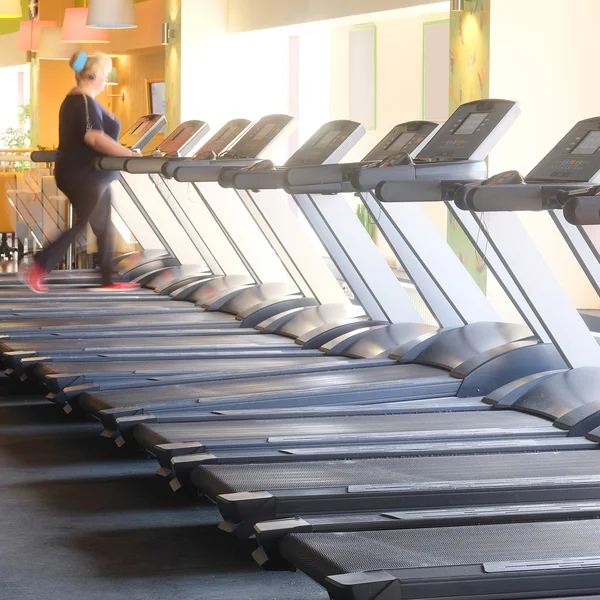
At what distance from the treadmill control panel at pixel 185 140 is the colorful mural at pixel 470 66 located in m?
1.64

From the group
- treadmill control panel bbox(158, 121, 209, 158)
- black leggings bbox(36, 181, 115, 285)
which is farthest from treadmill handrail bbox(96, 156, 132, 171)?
treadmill control panel bbox(158, 121, 209, 158)

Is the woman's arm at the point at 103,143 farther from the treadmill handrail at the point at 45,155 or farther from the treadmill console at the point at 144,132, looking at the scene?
the treadmill handrail at the point at 45,155

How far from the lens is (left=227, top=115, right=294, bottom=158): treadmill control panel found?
6445 millimetres

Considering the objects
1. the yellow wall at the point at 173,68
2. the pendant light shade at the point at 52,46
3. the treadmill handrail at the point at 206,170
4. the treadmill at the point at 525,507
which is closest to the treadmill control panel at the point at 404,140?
the treadmill at the point at 525,507

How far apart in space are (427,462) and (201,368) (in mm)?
1922

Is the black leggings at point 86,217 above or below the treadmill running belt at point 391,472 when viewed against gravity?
above

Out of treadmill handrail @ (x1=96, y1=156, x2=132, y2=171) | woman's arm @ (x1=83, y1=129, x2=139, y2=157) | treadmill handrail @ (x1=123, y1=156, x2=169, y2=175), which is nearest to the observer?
treadmill handrail @ (x1=123, y1=156, x2=169, y2=175)

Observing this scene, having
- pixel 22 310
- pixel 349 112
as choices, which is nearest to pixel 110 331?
pixel 22 310

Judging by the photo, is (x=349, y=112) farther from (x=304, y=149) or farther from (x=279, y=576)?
(x=279, y=576)

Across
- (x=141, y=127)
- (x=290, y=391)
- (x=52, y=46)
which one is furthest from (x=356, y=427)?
(x=52, y=46)

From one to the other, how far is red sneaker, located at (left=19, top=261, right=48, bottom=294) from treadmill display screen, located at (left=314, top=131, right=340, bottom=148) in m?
2.70

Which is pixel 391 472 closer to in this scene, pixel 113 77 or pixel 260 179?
pixel 260 179

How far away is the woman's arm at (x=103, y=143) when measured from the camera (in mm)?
7055

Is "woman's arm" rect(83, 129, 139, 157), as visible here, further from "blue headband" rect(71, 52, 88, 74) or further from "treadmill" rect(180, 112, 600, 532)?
"treadmill" rect(180, 112, 600, 532)
